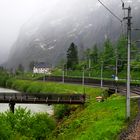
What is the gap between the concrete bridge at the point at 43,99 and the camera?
263 ft


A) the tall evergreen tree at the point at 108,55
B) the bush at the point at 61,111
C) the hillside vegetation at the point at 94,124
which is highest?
the tall evergreen tree at the point at 108,55

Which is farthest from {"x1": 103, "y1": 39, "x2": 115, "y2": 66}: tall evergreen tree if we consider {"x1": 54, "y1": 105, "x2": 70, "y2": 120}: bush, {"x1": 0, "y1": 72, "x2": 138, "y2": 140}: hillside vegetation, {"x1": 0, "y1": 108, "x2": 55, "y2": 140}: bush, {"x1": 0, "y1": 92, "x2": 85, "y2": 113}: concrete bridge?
{"x1": 0, "y1": 108, "x2": 55, "y2": 140}: bush

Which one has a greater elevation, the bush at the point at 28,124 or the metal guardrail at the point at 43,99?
the metal guardrail at the point at 43,99

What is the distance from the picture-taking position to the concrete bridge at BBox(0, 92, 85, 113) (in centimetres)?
8019

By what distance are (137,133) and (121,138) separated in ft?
5.28

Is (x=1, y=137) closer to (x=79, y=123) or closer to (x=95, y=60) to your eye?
(x=79, y=123)

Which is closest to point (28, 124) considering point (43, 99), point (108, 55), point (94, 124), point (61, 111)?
point (94, 124)

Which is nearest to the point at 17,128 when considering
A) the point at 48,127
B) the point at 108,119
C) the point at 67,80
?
the point at 48,127

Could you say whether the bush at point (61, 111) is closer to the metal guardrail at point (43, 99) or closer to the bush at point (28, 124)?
the metal guardrail at point (43, 99)

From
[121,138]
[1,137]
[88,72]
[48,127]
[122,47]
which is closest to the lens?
[121,138]

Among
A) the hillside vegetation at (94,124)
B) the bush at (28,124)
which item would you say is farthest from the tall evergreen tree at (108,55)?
the bush at (28,124)

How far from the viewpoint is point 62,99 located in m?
81.6

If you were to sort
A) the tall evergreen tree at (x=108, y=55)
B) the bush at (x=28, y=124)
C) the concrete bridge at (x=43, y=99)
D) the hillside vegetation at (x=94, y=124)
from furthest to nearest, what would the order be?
the tall evergreen tree at (x=108, y=55) → the concrete bridge at (x=43, y=99) → the bush at (x=28, y=124) → the hillside vegetation at (x=94, y=124)

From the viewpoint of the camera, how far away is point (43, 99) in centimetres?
8300
